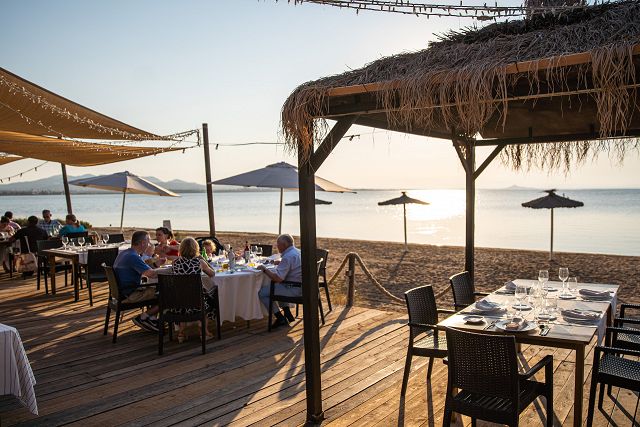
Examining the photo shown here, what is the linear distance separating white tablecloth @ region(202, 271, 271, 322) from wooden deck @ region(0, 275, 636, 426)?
0.80 feet

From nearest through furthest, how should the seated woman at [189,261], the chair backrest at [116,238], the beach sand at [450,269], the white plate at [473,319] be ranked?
the white plate at [473,319] < the seated woman at [189,261] < the beach sand at [450,269] < the chair backrest at [116,238]

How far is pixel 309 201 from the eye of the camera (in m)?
3.83

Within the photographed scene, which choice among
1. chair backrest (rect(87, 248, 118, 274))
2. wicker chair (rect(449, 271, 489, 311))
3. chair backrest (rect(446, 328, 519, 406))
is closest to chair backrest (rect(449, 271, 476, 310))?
wicker chair (rect(449, 271, 489, 311))

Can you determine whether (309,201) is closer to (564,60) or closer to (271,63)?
(564,60)

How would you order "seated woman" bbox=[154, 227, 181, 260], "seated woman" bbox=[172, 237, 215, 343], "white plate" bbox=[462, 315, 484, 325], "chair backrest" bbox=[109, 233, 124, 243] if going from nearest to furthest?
"white plate" bbox=[462, 315, 484, 325] → "seated woman" bbox=[172, 237, 215, 343] → "seated woman" bbox=[154, 227, 181, 260] → "chair backrest" bbox=[109, 233, 124, 243]

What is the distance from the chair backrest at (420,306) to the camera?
425 centimetres

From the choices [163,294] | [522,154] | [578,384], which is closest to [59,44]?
[163,294]

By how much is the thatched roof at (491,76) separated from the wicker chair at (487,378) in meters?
1.28

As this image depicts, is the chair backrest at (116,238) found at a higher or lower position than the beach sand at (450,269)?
higher

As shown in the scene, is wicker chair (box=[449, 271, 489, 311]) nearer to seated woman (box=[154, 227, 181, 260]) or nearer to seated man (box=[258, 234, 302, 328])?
seated man (box=[258, 234, 302, 328])

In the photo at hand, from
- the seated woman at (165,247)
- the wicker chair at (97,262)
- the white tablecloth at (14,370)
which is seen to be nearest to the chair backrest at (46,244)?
the wicker chair at (97,262)

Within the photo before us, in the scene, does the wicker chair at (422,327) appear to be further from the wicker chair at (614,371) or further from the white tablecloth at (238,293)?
the white tablecloth at (238,293)

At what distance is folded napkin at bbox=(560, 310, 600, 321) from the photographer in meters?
3.78

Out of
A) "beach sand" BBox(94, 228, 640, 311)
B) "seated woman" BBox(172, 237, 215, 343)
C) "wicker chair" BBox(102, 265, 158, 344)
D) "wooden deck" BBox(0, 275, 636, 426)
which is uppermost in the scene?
"seated woman" BBox(172, 237, 215, 343)
